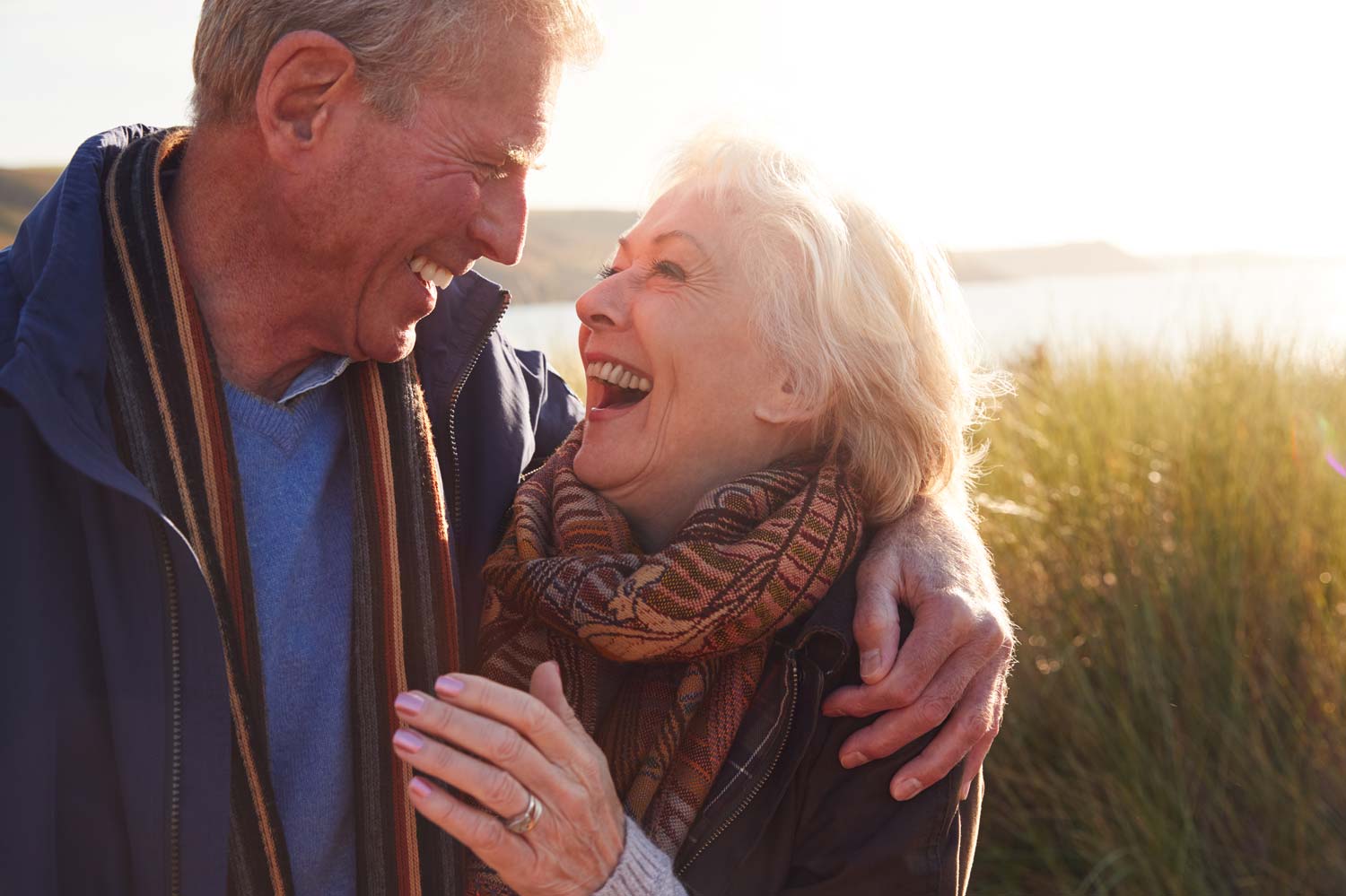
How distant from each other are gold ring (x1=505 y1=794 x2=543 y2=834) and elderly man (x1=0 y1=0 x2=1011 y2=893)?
0.46 m

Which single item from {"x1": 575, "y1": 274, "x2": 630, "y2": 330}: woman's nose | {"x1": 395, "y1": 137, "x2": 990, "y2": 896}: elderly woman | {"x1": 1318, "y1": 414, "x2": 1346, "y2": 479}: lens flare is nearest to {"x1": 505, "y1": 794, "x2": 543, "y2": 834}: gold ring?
{"x1": 395, "y1": 137, "x2": 990, "y2": 896}: elderly woman

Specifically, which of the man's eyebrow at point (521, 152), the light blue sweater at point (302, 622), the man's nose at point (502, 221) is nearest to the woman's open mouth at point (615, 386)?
the man's nose at point (502, 221)

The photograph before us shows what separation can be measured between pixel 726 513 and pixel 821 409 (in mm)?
344

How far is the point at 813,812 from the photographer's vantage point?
1.97m

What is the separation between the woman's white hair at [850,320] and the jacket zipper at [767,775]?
1.43 ft

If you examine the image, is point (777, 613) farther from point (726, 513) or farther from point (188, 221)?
point (188, 221)

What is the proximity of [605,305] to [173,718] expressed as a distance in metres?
1.14

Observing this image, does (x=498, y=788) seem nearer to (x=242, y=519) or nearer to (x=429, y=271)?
(x=242, y=519)

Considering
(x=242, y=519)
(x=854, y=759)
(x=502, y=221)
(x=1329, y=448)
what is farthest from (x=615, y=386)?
(x=1329, y=448)

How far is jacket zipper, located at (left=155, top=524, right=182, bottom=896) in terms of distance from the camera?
168cm

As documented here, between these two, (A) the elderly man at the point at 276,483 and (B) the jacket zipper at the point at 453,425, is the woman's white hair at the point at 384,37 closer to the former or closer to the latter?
(A) the elderly man at the point at 276,483

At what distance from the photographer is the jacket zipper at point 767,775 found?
1.91 m

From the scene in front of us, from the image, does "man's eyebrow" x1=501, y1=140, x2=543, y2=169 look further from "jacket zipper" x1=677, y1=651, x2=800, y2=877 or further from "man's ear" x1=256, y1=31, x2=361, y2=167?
"jacket zipper" x1=677, y1=651, x2=800, y2=877

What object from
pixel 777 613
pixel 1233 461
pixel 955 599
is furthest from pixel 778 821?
pixel 1233 461
